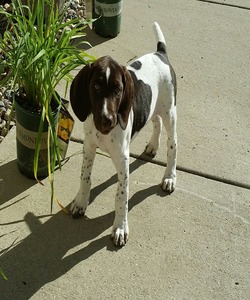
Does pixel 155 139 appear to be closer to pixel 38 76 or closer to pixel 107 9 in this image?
pixel 38 76

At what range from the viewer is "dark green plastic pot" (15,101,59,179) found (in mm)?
3189

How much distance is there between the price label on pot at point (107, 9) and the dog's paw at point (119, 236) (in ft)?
7.90

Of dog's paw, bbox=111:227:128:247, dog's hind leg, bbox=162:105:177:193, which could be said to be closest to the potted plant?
dog's paw, bbox=111:227:128:247

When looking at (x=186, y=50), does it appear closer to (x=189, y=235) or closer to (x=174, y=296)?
(x=189, y=235)

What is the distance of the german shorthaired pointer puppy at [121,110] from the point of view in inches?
104

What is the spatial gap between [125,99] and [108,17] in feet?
7.80

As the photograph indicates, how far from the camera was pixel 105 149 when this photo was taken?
3.01 metres

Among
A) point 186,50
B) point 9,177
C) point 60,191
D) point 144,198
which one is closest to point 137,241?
point 144,198

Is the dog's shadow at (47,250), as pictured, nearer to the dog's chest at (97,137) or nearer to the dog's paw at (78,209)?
the dog's paw at (78,209)

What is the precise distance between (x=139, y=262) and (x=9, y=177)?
42.6 inches

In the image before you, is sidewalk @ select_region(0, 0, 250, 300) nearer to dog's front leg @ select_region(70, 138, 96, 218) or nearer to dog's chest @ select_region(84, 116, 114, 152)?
dog's front leg @ select_region(70, 138, 96, 218)

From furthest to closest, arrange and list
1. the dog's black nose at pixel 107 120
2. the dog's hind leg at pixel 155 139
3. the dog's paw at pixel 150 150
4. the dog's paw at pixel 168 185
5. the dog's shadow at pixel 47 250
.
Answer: the dog's paw at pixel 150 150
the dog's hind leg at pixel 155 139
the dog's paw at pixel 168 185
the dog's shadow at pixel 47 250
the dog's black nose at pixel 107 120

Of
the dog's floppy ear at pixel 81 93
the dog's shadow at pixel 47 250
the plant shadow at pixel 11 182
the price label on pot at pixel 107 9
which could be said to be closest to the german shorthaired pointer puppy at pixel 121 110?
the dog's floppy ear at pixel 81 93

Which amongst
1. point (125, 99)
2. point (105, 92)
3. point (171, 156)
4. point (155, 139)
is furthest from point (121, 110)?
point (155, 139)
